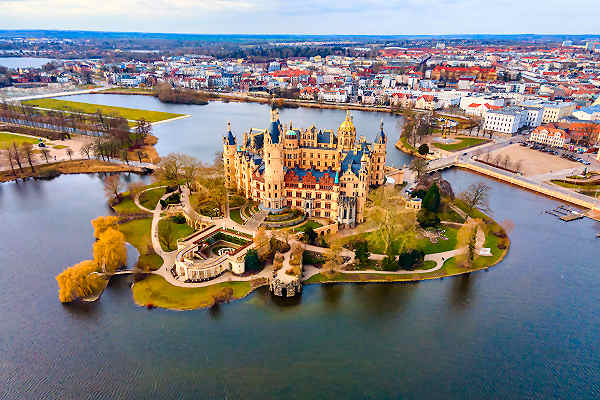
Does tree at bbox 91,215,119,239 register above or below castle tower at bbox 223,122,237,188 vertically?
below

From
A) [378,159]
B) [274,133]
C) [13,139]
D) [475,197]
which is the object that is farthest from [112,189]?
[13,139]

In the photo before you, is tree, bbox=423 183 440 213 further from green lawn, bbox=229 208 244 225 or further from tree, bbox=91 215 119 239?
tree, bbox=91 215 119 239

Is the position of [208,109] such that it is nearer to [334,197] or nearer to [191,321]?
[334,197]

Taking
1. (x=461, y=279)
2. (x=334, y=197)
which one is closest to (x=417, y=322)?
(x=461, y=279)

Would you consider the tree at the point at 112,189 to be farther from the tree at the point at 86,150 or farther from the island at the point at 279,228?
the tree at the point at 86,150

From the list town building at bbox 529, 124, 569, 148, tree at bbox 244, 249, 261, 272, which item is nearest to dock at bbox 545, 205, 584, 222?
town building at bbox 529, 124, 569, 148

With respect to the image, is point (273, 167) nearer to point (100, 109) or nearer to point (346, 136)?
point (346, 136)
